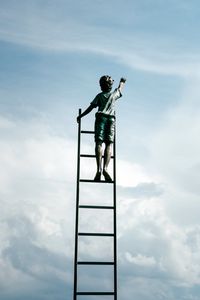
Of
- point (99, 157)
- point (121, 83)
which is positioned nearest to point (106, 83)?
point (121, 83)

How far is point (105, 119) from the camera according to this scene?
11.1m

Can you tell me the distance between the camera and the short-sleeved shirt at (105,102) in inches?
440

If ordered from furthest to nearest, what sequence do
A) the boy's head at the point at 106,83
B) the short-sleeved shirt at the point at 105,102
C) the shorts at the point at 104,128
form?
the boy's head at the point at 106,83 → the short-sleeved shirt at the point at 105,102 → the shorts at the point at 104,128

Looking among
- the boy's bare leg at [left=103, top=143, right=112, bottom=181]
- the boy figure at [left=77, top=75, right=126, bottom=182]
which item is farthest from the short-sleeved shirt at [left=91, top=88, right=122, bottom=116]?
the boy's bare leg at [left=103, top=143, right=112, bottom=181]

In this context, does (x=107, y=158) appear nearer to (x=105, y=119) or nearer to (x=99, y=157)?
(x=99, y=157)

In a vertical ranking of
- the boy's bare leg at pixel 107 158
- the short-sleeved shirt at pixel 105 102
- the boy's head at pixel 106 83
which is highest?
the boy's head at pixel 106 83

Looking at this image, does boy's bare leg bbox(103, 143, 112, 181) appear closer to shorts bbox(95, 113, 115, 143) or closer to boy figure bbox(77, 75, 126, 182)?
boy figure bbox(77, 75, 126, 182)

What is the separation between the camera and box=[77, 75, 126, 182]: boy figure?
10812mm

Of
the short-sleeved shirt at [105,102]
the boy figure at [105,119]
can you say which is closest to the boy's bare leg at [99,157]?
the boy figure at [105,119]

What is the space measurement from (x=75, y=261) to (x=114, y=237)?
1.00 m

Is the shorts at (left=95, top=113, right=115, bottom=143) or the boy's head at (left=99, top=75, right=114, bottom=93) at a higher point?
the boy's head at (left=99, top=75, right=114, bottom=93)

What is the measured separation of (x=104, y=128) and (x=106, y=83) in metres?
1.18

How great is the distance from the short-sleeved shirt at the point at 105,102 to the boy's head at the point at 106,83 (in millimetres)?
134

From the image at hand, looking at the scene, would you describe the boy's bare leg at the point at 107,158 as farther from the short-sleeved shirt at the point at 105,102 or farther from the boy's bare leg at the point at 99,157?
the short-sleeved shirt at the point at 105,102
